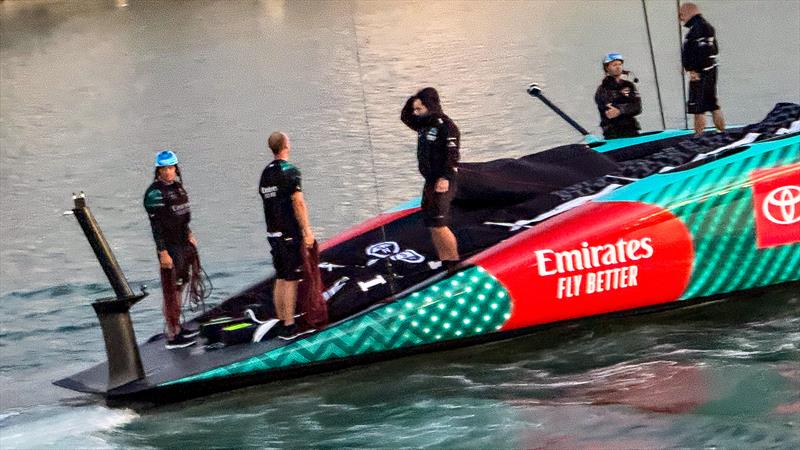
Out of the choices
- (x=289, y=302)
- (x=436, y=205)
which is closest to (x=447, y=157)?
(x=436, y=205)

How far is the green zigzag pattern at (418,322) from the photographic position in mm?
8984

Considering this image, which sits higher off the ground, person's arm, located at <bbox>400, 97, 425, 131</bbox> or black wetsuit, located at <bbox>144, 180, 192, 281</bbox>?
person's arm, located at <bbox>400, 97, 425, 131</bbox>

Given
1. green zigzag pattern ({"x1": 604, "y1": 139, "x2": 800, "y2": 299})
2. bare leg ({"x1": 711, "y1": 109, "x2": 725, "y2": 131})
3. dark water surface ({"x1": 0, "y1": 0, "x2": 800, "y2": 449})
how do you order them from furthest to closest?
bare leg ({"x1": 711, "y1": 109, "x2": 725, "y2": 131})
green zigzag pattern ({"x1": 604, "y1": 139, "x2": 800, "y2": 299})
dark water surface ({"x1": 0, "y1": 0, "x2": 800, "y2": 449})

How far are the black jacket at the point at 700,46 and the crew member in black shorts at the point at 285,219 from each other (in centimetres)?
439

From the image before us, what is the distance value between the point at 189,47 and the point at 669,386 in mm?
26578

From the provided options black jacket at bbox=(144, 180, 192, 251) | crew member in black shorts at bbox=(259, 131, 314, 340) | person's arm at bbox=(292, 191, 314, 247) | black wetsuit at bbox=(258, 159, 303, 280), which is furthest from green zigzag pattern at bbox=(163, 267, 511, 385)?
black jacket at bbox=(144, 180, 192, 251)

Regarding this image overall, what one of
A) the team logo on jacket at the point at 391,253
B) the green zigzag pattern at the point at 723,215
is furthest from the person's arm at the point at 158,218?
the green zigzag pattern at the point at 723,215

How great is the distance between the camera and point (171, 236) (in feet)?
30.8

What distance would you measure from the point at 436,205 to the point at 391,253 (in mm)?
896

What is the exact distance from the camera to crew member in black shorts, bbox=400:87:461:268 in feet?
30.9

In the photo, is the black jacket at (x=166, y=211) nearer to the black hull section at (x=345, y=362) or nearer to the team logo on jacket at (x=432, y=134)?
the black hull section at (x=345, y=362)

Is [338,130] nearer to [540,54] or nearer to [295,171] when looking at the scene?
[540,54]

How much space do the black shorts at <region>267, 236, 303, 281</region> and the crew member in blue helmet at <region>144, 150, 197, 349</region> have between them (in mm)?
710

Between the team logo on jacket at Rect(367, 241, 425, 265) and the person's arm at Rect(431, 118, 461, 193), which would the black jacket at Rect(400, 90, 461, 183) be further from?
the team logo on jacket at Rect(367, 241, 425, 265)
